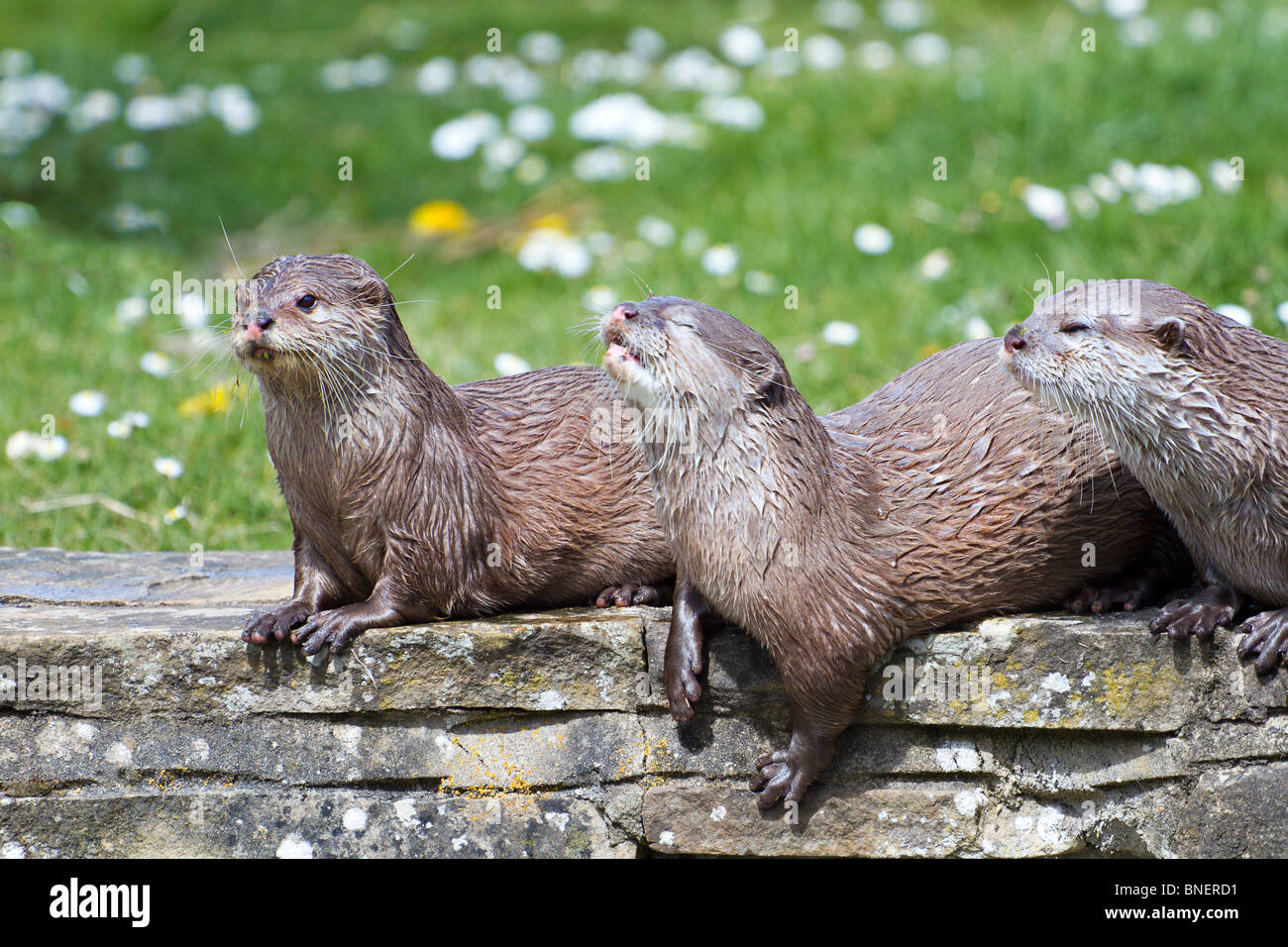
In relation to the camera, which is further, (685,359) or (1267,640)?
(1267,640)

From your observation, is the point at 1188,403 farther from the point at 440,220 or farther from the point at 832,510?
the point at 440,220

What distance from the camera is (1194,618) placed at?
309 centimetres

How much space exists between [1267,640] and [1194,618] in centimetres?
15

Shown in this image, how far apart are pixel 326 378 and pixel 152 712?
848 millimetres

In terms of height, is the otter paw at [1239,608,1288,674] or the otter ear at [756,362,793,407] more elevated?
the otter ear at [756,362,793,407]

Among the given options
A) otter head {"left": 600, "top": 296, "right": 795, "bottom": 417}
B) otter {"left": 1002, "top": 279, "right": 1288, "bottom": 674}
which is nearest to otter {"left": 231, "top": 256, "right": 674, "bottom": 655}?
otter head {"left": 600, "top": 296, "right": 795, "bottom": 417}

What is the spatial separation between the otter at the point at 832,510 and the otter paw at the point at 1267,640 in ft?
1.03

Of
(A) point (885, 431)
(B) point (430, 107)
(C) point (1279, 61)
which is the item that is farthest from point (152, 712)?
(B) point (430, 107)

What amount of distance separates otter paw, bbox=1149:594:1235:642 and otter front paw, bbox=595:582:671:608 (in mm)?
1084

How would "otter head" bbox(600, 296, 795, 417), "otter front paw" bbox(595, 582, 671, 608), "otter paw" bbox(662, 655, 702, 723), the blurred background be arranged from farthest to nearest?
1. the blurred background
2. "otter front paw" bbox(595, 582, 671, 608)
3. "otter paw" bbox(662, 655, 702, 723)
4. "otter head" bbox(600, 296, 795, 417)

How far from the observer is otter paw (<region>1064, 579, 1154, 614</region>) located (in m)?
3.25

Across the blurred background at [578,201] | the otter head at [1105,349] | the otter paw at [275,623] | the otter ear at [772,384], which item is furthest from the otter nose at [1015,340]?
the otter paw at [275,623]

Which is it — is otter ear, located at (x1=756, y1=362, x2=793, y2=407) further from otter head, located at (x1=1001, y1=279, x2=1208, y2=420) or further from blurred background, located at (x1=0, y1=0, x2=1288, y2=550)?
blurred background, located at (x1=0, y1=0, x2=1288, y2=550)

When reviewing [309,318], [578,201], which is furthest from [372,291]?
[578,201]
